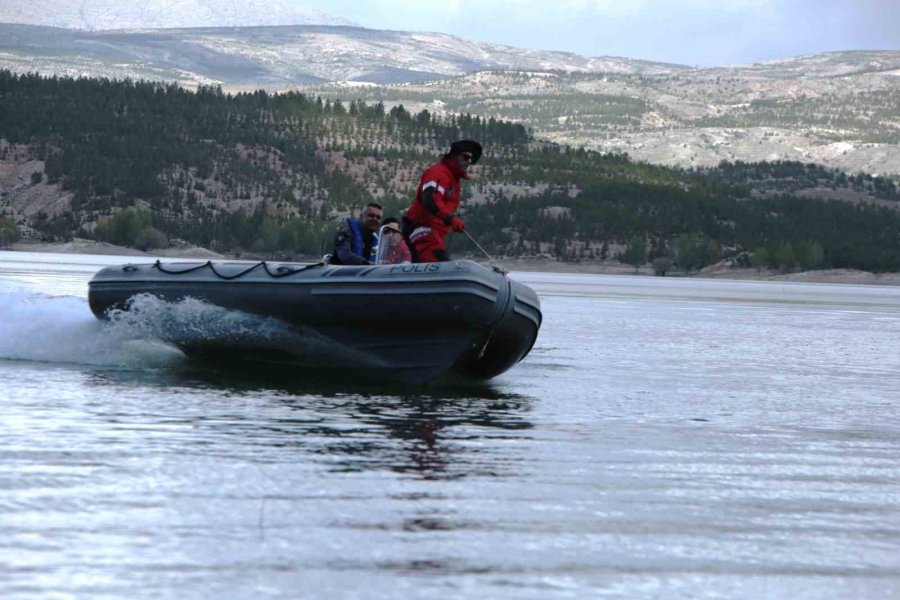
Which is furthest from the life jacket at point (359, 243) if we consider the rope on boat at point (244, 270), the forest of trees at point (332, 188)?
the forest of trees at point (332, 188)

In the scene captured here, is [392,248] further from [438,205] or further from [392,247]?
[438,205]

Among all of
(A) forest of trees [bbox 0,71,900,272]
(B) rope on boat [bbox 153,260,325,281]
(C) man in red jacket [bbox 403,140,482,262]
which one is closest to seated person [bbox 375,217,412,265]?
(C) man in red jacket [bbox 403,140,482,262]

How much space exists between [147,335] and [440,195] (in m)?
4.01

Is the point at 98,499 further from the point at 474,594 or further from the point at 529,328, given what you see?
the point at 529,328

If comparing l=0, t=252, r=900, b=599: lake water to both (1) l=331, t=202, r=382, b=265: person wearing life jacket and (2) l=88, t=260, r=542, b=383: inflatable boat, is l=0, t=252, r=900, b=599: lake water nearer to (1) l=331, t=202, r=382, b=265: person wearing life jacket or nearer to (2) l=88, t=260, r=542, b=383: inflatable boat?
(2) l=88, t=260, r=542, b=383: inflatable boat

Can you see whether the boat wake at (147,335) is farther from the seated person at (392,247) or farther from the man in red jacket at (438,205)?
the man in red jacket at (438,205)

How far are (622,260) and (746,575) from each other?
113m

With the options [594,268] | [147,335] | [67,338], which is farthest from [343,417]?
[594,268]

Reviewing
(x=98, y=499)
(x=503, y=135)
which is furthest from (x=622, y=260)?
(x=98, y=499)

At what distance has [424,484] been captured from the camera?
938 cm

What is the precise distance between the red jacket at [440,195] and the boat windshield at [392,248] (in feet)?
0.87

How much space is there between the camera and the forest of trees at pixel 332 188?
118m

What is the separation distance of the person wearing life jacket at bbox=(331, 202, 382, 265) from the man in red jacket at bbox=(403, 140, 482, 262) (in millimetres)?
361

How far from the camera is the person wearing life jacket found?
51.5ft
